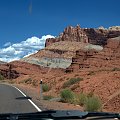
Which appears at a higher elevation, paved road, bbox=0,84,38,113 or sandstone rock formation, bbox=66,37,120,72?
sandstone rock formation, bbox=66,37,120,72

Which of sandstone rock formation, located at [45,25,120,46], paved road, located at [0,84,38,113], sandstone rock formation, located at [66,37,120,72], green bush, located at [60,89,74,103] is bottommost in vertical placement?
paved road, located at [0,84,38,113]

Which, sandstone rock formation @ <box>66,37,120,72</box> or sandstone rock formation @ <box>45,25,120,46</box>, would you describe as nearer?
sandstone rock formation @ <box>66,37,120,72</box>

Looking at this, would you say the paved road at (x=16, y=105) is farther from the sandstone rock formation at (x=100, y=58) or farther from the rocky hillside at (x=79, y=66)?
the sandstone rock formation at (x=100, y=58)

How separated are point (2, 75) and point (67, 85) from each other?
8875 centimetres

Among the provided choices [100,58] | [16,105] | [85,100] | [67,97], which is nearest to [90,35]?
[100,58]

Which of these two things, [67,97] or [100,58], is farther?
[100,58]

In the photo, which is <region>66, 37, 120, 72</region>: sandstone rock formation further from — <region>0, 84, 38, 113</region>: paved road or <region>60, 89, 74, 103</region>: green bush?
<region>0, 84, 38, 113</region>: paved road

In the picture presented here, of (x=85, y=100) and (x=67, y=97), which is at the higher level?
(x=67, y=97)

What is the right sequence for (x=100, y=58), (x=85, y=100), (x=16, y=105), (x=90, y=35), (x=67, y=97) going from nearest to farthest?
(x=16, y=105) < (x=85, y=100) < (x=67, y=97) < (x=100, y=58) < (x=90, y=35)

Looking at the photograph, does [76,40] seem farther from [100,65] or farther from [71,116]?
[71,116]

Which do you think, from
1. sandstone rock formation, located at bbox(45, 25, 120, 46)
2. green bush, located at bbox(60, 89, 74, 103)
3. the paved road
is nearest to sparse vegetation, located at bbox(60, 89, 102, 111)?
green bush, located at bbox(60, 89, 74, 103)

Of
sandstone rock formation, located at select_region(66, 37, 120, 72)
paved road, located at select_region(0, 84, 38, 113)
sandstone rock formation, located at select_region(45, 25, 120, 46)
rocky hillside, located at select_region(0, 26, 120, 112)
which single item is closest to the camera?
paved road, located at select_region(0, 84, 38, 113)

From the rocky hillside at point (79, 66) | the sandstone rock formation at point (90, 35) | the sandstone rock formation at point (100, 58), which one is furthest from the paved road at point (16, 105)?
the sandstone rock formation at point (90, 35)

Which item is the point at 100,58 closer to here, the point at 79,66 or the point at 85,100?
the point at 79,66
